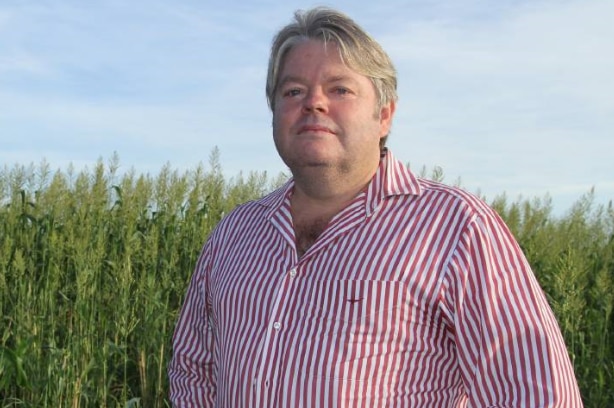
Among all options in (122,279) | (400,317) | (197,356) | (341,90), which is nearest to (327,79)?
(341,90)

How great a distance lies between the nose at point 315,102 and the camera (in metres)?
2.24

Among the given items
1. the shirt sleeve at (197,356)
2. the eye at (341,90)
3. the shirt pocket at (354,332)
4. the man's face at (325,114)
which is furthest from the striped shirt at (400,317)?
the shirt sleeve at (197,356)

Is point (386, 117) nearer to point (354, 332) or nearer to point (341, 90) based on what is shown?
point (341, 90)

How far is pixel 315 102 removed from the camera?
224 cm

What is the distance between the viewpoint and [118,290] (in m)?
5.17

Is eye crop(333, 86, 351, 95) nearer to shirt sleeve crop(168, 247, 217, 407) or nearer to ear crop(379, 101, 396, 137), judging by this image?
ear crop(379, 101, 396, 137)

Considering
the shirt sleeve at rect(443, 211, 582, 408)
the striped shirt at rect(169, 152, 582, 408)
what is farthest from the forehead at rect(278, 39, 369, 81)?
the shirt sleeve at rect(443, 211, 582, 408)

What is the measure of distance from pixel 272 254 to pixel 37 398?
2.56 meters

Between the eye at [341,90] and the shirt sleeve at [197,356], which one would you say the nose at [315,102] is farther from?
the shirt sleeve at [197,356]

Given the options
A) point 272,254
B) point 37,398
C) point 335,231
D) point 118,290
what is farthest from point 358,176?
point 118,290

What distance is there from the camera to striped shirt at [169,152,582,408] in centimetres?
205

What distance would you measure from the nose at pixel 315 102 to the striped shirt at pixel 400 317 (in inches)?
10.2

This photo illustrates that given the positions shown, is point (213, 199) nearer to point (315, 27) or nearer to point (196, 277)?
point (196, 277)

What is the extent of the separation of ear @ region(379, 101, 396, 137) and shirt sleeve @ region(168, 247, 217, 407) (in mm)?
738
